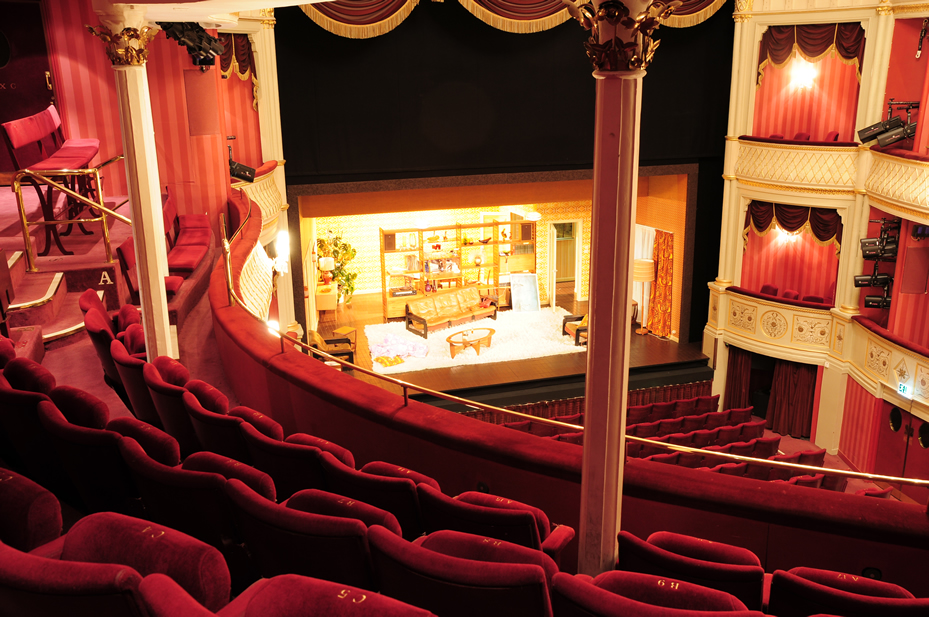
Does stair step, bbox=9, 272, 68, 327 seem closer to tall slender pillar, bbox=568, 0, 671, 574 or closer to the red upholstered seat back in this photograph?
the red upholstered seat back

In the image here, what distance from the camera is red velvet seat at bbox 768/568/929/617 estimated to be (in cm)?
218

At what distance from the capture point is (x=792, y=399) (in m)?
12.4

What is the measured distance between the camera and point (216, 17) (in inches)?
204

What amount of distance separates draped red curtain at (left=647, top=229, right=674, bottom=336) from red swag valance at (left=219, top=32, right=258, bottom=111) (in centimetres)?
777

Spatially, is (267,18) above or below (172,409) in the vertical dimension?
above

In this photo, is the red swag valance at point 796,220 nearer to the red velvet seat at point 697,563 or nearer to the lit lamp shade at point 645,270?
the lit lamp shade at point 645,270

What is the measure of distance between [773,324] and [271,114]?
8409 millimetres

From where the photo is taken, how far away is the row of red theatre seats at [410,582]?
1692 mm

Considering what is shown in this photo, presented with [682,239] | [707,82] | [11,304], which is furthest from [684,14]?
[11,304]

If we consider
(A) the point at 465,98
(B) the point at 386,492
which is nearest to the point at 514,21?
(A) the point at 465,98

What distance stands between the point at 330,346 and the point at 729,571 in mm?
10212

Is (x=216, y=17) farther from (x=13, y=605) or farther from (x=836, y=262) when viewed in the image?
(x=836, y=262)

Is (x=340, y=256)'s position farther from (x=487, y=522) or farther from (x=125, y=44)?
(x=487, y=522)

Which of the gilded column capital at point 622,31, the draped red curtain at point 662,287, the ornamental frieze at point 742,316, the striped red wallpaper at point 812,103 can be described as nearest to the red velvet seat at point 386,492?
the gilded column capital at point 622,31
